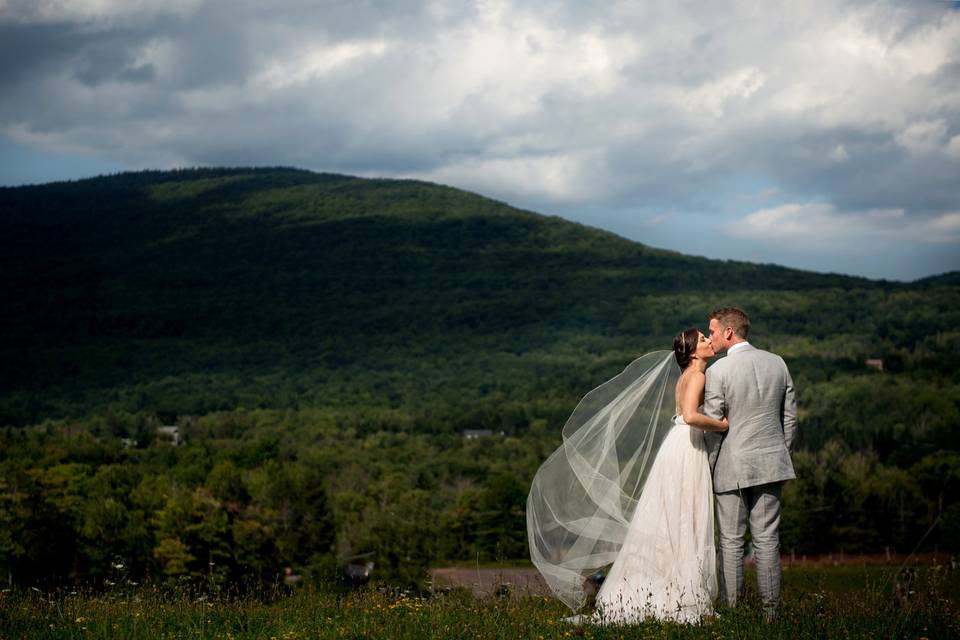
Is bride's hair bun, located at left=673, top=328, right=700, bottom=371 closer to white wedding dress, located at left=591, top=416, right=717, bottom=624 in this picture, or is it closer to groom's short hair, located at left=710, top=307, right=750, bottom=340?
groom's short hair, located at left=710, top=307, right=750, bottom=340

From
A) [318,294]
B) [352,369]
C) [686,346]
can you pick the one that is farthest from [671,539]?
[318,294]

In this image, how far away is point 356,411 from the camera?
98.1 meters

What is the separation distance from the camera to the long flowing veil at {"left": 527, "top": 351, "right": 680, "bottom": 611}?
280 inches

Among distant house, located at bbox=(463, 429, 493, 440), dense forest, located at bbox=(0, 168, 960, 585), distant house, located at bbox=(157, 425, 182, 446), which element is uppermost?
dense forest, located at bbox=(0, 168, 960, 585)

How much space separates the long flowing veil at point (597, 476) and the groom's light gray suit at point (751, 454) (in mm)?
735

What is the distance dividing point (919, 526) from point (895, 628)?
176 ft

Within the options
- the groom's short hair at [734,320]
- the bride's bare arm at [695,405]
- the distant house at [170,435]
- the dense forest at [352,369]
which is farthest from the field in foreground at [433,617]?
the distant house at [170,435]

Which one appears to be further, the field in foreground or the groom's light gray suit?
the groom's light gray suit

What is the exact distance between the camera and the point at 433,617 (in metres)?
5.86

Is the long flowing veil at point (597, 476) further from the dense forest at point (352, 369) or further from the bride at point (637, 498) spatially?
the dense forest at point (352, 369)

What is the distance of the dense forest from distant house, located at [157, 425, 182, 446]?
0.47 meters

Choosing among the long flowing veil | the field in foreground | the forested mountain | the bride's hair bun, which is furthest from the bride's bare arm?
the forested mountain

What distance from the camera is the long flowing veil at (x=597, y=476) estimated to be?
7.10m

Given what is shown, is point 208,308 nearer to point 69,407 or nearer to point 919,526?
point 69,407
